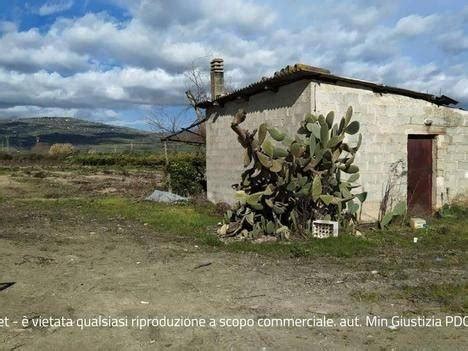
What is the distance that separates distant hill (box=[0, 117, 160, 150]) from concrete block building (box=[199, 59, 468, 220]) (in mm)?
93059

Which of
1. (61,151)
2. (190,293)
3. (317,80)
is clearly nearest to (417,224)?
(317,80)

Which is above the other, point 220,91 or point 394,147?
point 220,91

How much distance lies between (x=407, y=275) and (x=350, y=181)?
3.26 meters

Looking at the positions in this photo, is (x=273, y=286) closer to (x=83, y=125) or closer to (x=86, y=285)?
(x=86, y=285)

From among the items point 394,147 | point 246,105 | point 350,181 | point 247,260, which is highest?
point 246,105

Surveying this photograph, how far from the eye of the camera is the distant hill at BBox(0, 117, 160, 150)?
10894 centimetres

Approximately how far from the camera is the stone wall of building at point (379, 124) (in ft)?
33.9

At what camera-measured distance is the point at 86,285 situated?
20.1 ft

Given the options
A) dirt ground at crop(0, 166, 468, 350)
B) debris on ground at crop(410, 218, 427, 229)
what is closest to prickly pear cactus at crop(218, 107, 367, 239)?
dirt ground at crop(0, 166, 468, 350)

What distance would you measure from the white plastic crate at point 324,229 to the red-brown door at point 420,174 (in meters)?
3.58

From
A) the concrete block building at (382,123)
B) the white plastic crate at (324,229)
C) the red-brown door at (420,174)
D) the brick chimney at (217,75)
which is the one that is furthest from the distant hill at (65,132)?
the white plastic crate at (324,229)

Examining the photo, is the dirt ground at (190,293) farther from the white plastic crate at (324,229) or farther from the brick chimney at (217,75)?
the brick chimney at (217,75)

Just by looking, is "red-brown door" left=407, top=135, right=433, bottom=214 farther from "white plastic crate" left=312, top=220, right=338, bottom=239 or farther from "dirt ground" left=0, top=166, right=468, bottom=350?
"dirt ground" left=0, top=166, right=468, bottom=350

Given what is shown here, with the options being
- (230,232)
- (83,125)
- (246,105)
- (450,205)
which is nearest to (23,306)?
(230,232)
